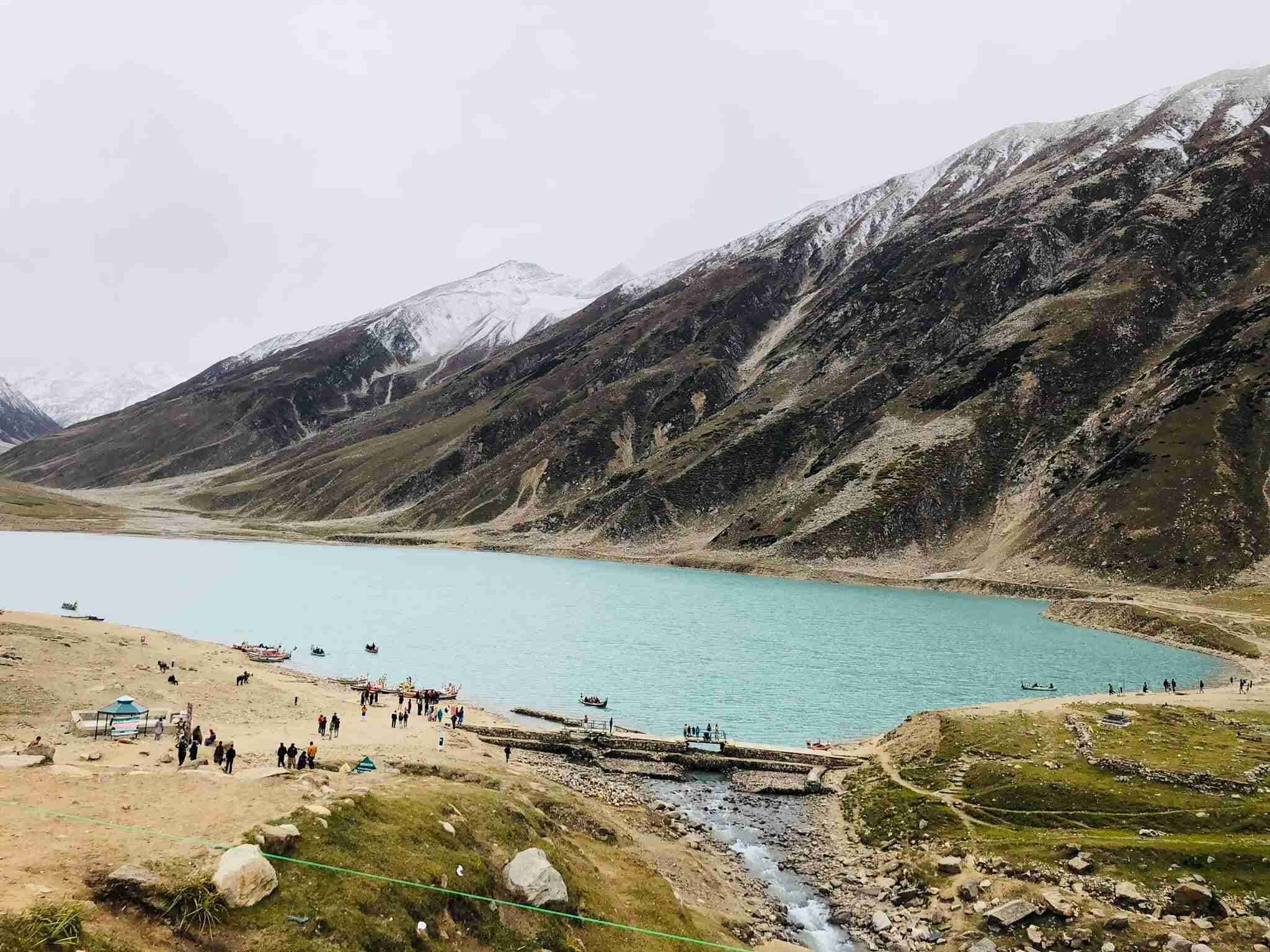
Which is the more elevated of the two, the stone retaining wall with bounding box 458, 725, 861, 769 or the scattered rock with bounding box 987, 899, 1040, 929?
the scattered rock with bounding box 987, 899, 1040, 929

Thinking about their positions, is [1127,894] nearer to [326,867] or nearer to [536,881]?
[536,881]

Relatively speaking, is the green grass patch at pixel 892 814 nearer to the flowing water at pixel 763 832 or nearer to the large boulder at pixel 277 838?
the flowing water at pixel 763 832

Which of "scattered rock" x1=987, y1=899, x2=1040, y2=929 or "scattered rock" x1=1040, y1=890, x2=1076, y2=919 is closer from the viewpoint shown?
"scattered rock" x1=1040, y1=890, x2=1076, y2=919

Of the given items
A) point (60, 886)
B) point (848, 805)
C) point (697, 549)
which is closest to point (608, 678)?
point (848, 805)

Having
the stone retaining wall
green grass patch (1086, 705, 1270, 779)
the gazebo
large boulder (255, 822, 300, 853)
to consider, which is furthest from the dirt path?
the gazebo

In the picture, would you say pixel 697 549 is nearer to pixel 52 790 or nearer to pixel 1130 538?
pixel 1130 538

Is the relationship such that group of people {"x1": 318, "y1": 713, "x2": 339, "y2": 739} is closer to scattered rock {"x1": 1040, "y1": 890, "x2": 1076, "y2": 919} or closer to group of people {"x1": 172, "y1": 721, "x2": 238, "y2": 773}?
group of people {"x1": 172, "y1": 721, "x2": 238, "y2": 773}

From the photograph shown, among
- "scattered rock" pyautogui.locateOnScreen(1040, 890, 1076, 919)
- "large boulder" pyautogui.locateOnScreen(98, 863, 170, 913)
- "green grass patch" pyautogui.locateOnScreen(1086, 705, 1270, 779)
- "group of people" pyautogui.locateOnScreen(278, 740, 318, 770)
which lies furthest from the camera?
"green grass patch" pyautogui.locateOnScreen(1086, 705, 1270, 779)
